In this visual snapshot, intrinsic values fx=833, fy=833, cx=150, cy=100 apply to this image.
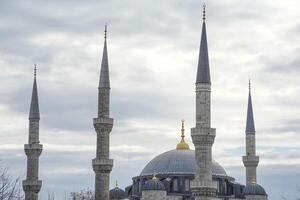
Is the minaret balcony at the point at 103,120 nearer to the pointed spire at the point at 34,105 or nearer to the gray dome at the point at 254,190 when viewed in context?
the pointed spire at the point at 34,105

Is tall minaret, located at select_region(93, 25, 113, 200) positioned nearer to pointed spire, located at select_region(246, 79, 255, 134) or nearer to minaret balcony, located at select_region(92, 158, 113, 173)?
minaret balcony, located at select_region(92, 158, 113, 173)

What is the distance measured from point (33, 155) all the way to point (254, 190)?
13.9m

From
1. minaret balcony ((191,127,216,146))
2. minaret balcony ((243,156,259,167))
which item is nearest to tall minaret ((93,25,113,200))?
minaret balcony ((191,127,216,146))

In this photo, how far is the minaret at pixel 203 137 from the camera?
40.1 meters

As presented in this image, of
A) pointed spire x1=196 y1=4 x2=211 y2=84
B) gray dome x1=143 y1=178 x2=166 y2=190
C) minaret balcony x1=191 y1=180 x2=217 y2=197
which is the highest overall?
pointed spire x1=196 y1=4 x2=211 y2=84

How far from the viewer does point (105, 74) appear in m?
47.3

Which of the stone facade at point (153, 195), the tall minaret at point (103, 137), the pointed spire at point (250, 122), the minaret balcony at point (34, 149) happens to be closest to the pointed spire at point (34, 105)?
the minaret balcony at point (34, 149)

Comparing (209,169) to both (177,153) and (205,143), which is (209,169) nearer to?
(205,143)

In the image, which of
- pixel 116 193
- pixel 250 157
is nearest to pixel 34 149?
pixel 116 193

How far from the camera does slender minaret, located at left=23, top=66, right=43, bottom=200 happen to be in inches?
2013

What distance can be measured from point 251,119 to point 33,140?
49.6ft

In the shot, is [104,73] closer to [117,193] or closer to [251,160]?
[117,193]

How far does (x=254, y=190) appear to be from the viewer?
5178cm

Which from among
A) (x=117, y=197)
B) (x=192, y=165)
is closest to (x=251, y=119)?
(x=192, y=165)
